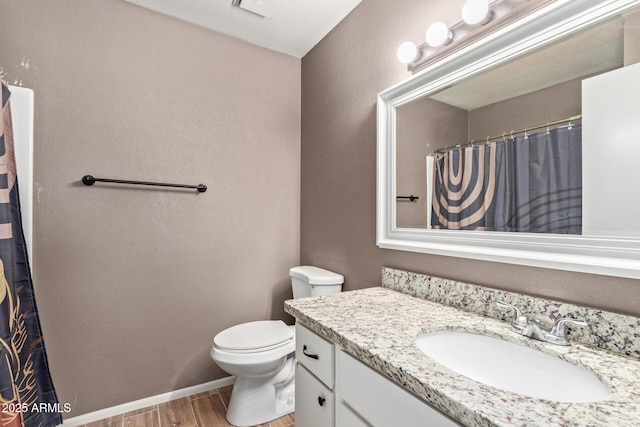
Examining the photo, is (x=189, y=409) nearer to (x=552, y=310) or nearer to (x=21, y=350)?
(x=21, y=350)

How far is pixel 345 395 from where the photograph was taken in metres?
0.87

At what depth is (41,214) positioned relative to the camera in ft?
4.96

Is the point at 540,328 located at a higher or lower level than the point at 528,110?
lower

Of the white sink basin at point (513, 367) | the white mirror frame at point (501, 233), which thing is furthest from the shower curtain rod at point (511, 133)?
the white sink basin at point (513, 367)

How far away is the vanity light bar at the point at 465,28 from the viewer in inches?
38.2

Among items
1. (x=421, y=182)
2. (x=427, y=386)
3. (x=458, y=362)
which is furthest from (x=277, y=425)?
(x=421, y=182)

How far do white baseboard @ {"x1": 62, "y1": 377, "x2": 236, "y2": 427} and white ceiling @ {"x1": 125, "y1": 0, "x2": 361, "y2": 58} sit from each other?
2301 millimetres

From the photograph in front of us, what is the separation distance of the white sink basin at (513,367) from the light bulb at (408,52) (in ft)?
3.65

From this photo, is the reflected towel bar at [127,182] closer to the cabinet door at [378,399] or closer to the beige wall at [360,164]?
the beige wall at [360,164]

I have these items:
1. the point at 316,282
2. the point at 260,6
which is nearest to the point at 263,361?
the point at 316,282

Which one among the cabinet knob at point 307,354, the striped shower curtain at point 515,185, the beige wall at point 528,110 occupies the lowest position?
the cabinet knob at point 307,354

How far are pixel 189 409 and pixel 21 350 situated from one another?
94 cm

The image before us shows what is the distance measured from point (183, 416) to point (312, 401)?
110 centimetres

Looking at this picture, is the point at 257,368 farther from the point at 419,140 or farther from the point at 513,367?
the point at 419,140
